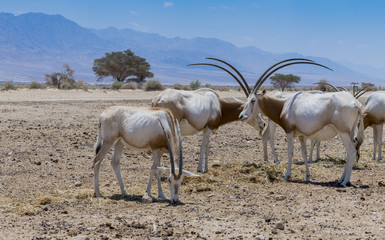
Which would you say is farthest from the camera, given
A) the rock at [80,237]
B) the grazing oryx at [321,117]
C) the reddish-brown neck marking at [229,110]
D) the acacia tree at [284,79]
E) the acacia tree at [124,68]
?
the acacia tree at [124,68]

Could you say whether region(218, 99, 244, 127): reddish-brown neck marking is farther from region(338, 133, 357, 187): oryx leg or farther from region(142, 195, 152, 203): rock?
region(142, 195, 152, 203): rock

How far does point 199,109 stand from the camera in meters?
11.3

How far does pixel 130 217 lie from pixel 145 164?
463 centimetres

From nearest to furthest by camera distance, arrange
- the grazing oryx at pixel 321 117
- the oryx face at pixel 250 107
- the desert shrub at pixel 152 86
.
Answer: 1. the grazing oryx at pixel 321 117
2. the oryx face at pixel 250 107
3. the desert shrub at pixel 152 86

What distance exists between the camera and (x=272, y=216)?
283 inches

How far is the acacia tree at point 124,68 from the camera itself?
7262 centimetres

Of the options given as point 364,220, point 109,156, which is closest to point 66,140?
point 109,156

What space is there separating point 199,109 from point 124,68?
6349 centimetres

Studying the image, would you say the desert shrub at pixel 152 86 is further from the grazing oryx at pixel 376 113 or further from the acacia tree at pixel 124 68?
the grazing oryx at pixel 376 113

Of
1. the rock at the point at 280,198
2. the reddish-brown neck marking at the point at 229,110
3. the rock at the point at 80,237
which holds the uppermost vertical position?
the reddish-brown neck marking at the point at 229,110

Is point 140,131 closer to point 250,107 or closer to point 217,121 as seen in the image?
point 250,107

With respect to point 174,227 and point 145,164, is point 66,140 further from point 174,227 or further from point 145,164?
point 174,227

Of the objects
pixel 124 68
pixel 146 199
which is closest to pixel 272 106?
pixel 146 199

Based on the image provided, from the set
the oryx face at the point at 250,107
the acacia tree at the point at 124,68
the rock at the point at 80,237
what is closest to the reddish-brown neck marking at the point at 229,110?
the oryx face at the point at 250,107
